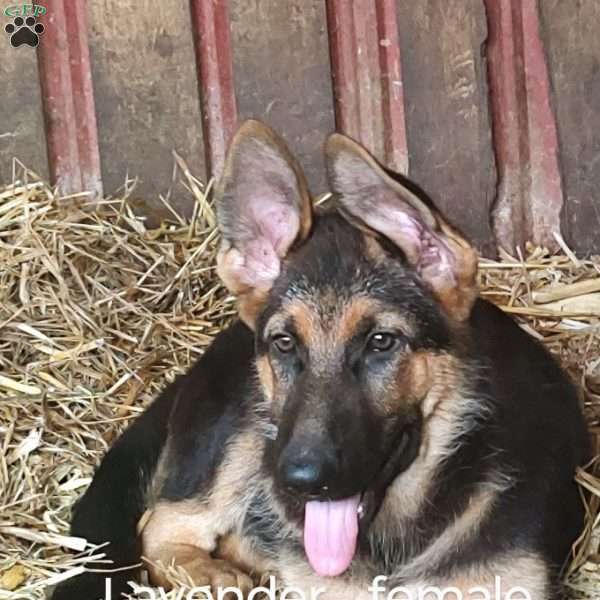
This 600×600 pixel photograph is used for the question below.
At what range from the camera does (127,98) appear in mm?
5680

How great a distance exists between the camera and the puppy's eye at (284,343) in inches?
150

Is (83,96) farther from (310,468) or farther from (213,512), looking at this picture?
(310,468)

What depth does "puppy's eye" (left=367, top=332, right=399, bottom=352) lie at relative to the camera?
3711 millimetres

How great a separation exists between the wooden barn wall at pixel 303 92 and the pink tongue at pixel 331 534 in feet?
7.61

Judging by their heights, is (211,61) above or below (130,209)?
above

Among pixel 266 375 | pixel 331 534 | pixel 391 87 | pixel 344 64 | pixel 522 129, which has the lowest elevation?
pixel 331 534

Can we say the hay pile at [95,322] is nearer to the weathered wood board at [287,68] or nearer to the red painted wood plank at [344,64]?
the weathered wood board at [287,68]

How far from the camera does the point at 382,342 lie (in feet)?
12.2

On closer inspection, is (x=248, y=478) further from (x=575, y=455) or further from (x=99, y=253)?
(x=99, y=253)

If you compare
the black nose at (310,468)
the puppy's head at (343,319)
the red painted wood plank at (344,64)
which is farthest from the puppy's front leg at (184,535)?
the red painted wood plank at (344,64)

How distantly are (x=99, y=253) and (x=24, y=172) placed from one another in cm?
53

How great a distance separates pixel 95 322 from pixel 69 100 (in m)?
1.07

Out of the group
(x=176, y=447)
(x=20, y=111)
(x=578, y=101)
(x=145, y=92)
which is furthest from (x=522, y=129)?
(x=176, y=447)

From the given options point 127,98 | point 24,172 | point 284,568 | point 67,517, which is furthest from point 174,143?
point 284,568
